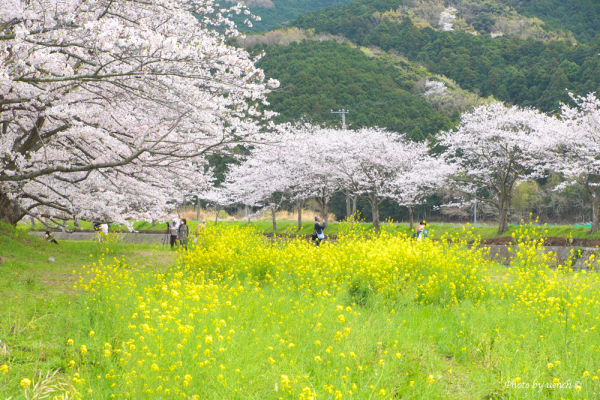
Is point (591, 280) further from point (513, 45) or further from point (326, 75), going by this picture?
point (513, 45)

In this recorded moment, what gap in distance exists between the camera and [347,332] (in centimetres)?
429

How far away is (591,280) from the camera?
720 centimetres

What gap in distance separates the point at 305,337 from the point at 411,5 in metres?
97.0

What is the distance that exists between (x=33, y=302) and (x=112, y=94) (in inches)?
163

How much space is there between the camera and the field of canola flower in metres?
3.67

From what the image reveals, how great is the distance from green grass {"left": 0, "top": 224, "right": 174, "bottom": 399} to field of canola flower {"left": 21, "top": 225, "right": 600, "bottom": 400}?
25 cm

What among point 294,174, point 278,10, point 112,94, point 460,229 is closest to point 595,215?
point 460,229

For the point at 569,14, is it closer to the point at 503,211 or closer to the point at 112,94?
the point at 503,211

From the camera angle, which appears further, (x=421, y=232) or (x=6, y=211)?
(x=6, y=211)

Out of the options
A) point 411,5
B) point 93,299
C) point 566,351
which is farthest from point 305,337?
point 411,5

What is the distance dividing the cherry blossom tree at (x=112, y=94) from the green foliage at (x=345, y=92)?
3135cm

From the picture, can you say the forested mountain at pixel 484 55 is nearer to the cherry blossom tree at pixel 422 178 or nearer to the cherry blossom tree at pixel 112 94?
the cherry blossom tree at pixel 422 178

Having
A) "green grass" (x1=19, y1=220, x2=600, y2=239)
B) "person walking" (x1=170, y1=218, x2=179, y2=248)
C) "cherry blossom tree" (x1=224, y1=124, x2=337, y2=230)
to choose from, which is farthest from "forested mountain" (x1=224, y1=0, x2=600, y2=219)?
"person walking" (x1=170, y1=218, x2=179, y2=248)

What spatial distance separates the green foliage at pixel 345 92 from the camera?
144 feet
